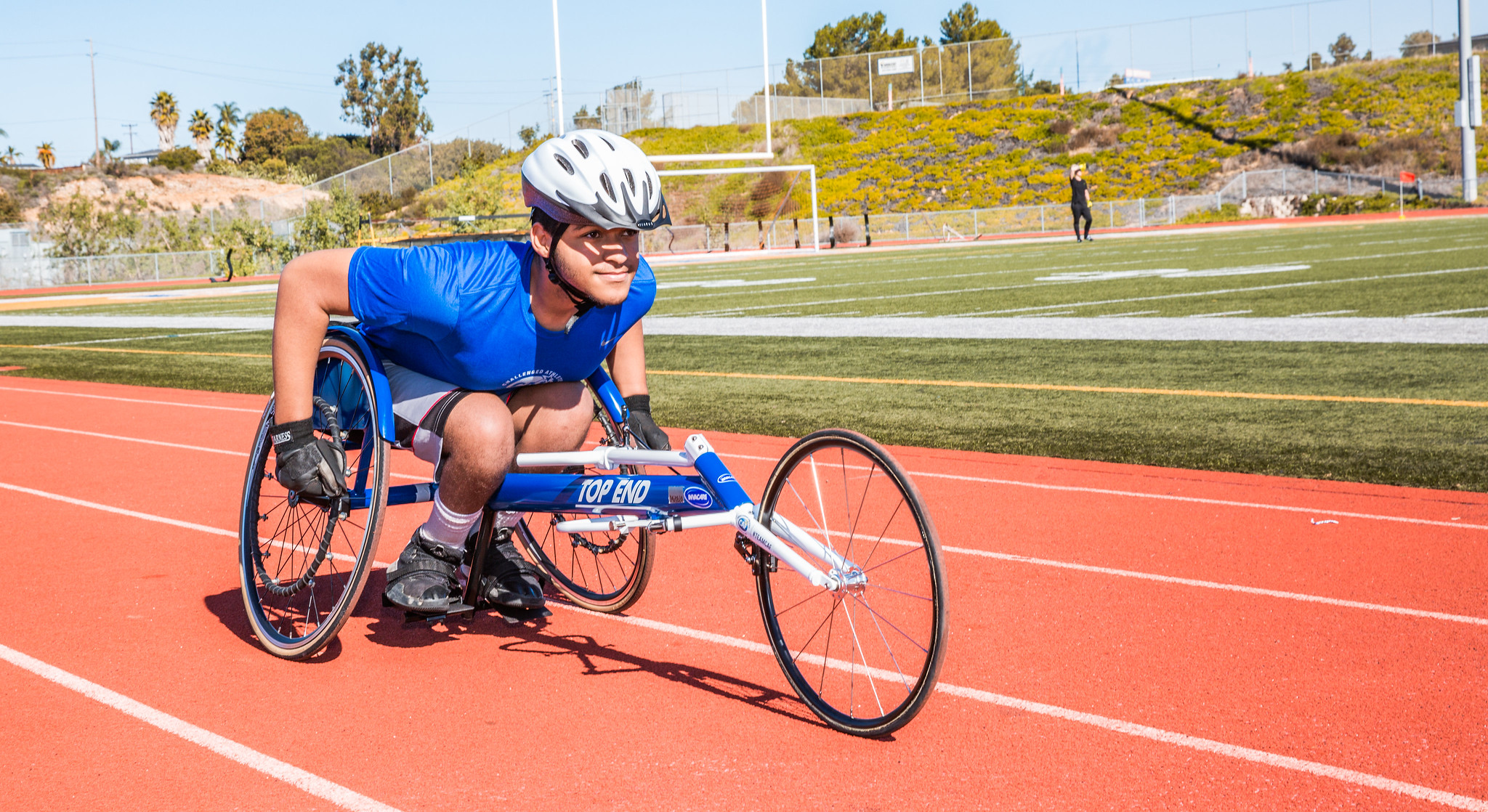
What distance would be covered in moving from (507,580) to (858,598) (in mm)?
1424

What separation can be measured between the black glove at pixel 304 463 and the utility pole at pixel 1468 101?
166ft

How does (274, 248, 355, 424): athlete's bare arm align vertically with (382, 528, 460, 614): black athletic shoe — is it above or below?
above

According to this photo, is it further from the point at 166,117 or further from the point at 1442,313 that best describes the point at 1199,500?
the point at 166,117

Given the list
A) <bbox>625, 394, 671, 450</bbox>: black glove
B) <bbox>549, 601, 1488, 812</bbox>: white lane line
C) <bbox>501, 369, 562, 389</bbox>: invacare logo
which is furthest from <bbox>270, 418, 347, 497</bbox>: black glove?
<bbox>549, 601, 1488, 812</bbox>: white lane line

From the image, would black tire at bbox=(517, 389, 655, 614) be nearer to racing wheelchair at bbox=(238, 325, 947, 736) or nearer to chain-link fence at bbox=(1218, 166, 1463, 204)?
racing wheelchair at bbox=(238, 325, 947, 736)

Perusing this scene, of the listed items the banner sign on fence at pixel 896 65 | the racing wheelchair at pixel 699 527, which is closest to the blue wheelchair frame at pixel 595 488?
the racing wheelchair at pixel 699 527

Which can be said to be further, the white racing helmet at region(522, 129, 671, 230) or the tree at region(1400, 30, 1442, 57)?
the tree at region(1400, 30, 1442, 57)

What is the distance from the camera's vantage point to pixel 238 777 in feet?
11.1

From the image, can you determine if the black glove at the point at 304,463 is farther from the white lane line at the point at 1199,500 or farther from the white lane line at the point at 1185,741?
the white lane line at the point at 1199,500

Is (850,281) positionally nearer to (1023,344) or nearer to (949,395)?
(1023,344)

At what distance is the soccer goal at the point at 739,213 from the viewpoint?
181 feet

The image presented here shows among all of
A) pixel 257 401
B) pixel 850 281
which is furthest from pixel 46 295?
pixel 257 401

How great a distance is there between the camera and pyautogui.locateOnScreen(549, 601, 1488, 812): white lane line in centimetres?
305

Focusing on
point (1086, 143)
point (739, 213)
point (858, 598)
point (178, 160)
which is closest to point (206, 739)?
point (858, 598)
